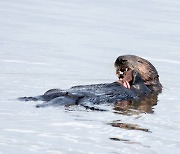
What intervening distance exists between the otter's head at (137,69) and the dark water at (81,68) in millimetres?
275

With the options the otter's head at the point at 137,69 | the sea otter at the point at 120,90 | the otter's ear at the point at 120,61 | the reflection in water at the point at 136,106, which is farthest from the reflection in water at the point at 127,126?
the otter's ear at the point at 120,61

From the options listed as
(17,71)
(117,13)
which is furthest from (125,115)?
(117,13)

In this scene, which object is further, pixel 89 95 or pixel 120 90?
pixel 120 90

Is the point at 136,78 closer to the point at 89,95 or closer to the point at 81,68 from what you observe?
the point at 89,95

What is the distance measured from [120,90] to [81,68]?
290 centimetres

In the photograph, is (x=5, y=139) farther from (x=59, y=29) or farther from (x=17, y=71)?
(x=59, y=29)

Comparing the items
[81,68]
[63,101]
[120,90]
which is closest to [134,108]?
[120,90]

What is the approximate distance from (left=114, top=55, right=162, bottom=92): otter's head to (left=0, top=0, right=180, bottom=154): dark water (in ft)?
0.90

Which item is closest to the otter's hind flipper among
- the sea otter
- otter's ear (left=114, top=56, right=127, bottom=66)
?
the sea otter

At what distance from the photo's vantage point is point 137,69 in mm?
10617

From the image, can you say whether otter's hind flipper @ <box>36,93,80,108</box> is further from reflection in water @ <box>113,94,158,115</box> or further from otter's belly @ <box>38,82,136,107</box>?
reflection in water @ <box>113,94,158,115</box>

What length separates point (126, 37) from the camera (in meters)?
17.2

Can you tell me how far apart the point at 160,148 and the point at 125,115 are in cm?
166

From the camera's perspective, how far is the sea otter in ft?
29.5
